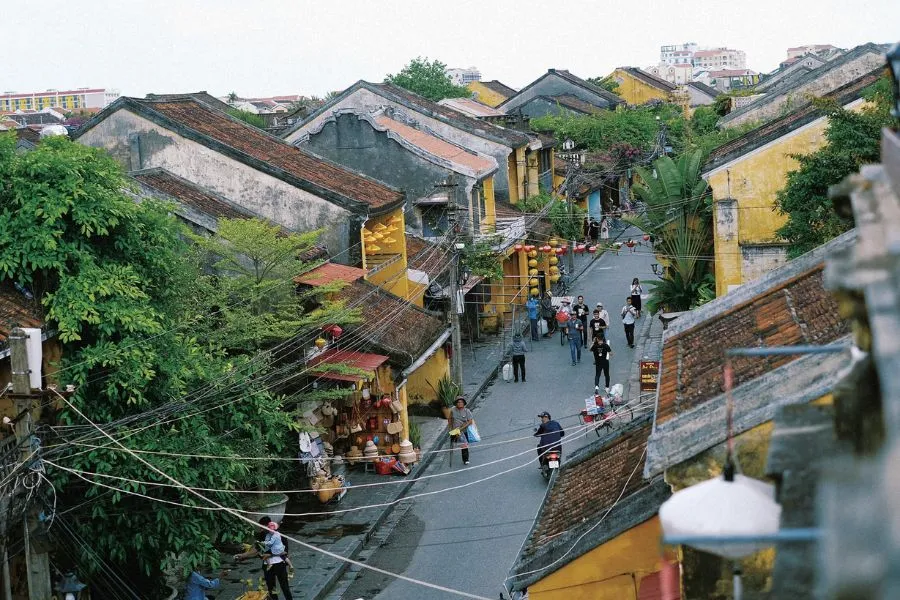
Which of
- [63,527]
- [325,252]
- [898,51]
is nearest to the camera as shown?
[898,51]

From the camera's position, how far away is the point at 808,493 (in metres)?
4.12

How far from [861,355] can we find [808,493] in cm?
52

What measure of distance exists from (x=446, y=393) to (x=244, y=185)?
6509mm

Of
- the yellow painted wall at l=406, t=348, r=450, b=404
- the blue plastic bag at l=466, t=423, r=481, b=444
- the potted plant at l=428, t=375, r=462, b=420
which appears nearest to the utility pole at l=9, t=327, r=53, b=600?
the blue plastic bag at l=466, t=423, r=481, b=444

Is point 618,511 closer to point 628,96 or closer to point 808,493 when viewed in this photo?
point 808,493

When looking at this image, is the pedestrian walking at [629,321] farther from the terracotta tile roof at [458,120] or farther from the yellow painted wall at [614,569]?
the yellow painted wall at [614,569]

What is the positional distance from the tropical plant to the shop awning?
4.30m

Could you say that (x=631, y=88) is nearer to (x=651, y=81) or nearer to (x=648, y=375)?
(x=651, y=81)

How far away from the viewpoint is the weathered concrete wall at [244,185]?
25156 millimetres

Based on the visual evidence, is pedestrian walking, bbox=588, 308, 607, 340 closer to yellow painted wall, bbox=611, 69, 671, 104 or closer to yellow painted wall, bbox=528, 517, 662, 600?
yellow painted wall, bbox=528, 517, 662, 600

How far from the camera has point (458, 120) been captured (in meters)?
41.2

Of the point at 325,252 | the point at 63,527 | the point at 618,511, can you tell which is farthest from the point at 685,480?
the point at 325,252

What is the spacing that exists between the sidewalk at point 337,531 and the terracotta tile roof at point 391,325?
2249 millimetres

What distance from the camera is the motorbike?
2144 centimetres
